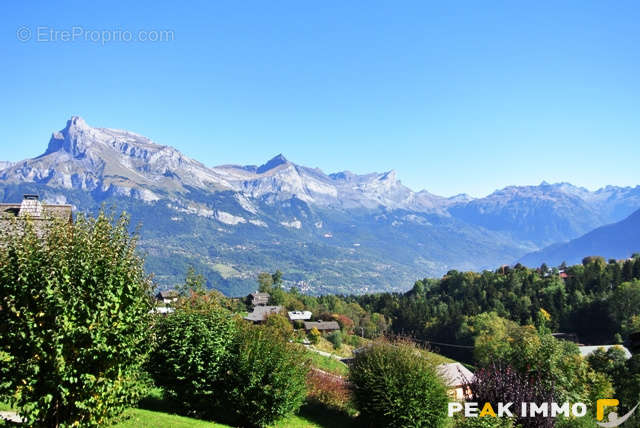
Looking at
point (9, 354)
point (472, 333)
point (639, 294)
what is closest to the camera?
point (9, 354)

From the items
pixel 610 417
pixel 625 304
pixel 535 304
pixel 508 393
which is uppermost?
pixel 625 304

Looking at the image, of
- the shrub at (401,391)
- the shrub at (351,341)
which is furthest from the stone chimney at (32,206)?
the shrub at (351,341)

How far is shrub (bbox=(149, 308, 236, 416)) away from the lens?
1788 centimetres

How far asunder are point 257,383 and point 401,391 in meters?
5.93

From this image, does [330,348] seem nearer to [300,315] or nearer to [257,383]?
[300,315]

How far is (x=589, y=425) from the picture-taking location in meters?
17.5

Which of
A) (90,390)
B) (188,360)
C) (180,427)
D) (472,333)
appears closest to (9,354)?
(90,390)

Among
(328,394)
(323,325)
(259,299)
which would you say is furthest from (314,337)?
(328,394)

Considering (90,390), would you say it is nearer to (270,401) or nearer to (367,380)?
(270,401)

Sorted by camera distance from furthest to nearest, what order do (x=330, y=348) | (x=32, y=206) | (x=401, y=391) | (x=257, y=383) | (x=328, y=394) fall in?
(x=330, y=348)
(x=328, y=394)
(x=32, y=206)
(x=401, y=391)
(x=257, y=383)

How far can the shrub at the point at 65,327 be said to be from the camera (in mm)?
9984

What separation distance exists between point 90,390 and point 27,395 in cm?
125

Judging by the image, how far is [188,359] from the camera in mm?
17891

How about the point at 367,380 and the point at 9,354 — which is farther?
the point at 367,380
